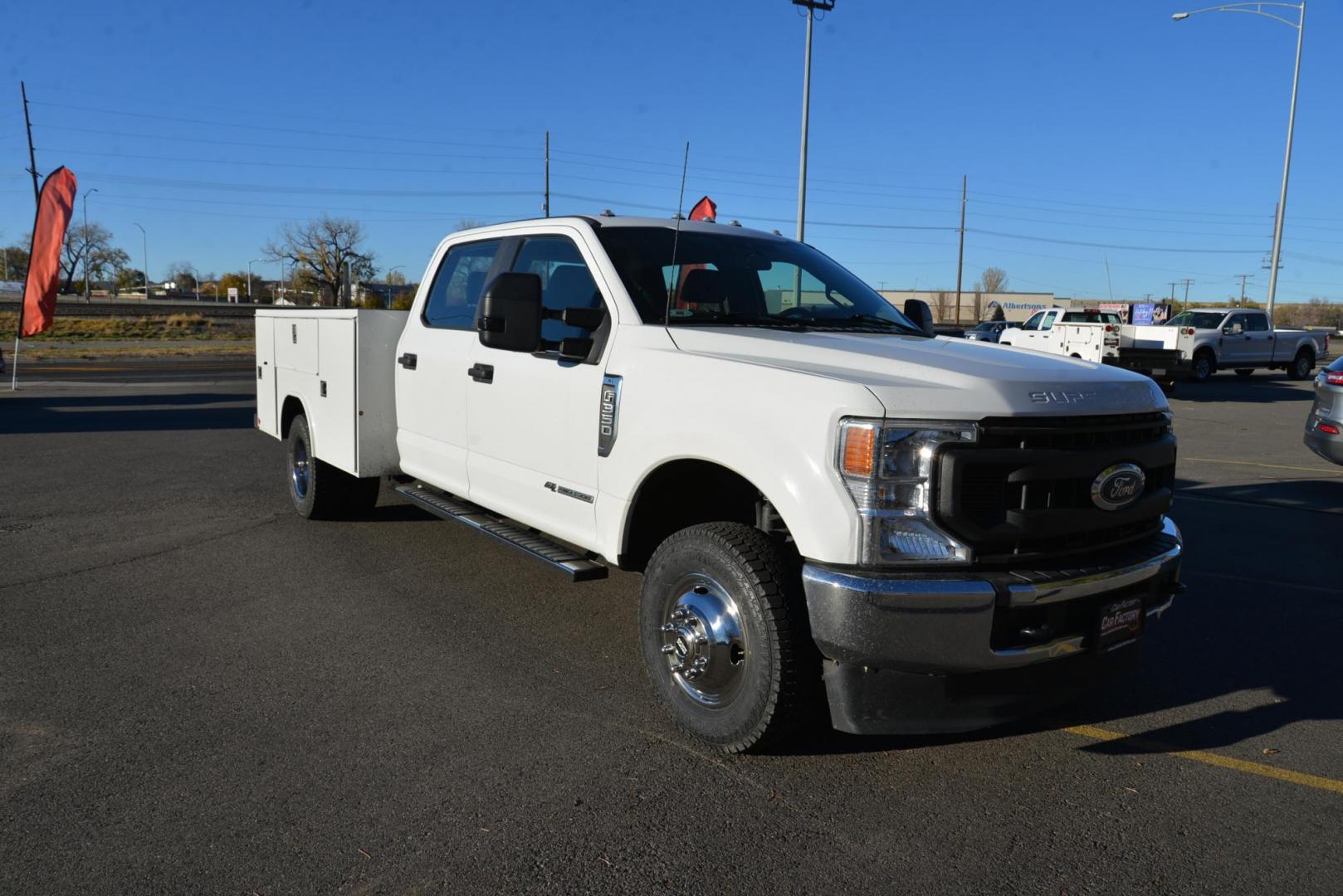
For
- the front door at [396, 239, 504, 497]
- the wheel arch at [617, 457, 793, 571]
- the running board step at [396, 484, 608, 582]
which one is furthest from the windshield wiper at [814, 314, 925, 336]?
the front door at [396, 239, 504, 497]

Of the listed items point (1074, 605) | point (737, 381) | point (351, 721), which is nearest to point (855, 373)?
point (737, 381)

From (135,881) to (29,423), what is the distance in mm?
12363

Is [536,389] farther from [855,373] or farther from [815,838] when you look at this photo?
[815,838]

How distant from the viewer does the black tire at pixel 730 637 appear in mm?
3477

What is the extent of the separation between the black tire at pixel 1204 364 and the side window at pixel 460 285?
2546cm

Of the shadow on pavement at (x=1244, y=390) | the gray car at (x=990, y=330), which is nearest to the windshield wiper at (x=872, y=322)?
the shadow on pavement at (x=1244, y=390)

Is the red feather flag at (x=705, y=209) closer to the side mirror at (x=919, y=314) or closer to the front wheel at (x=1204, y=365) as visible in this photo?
the side mirror at (x=919, y=314)

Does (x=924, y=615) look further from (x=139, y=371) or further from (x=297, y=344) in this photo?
(x=139, y=371)

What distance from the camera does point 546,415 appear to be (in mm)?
4762

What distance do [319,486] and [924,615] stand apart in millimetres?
5204

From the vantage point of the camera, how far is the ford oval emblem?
3506 mm

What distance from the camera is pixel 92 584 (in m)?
5.83

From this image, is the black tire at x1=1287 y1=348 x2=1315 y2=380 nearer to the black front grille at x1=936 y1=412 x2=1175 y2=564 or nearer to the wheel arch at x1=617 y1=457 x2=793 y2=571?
the black front grille at x1=936 y1=412 x2=1175 y2=564

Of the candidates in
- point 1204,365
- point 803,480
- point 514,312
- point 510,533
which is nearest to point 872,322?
point 514,312
